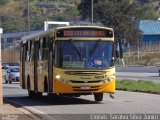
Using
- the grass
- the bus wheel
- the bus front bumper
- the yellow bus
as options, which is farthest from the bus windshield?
the grass

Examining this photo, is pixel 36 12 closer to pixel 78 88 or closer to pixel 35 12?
pixel 35 12

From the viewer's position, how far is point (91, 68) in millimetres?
24453

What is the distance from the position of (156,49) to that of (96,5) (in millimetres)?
12924

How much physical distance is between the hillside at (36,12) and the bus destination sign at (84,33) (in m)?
129

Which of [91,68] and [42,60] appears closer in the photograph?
[91,68]

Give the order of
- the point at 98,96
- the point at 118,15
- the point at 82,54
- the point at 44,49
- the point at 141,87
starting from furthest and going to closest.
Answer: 1. the point at 118,15
2. the point at 141,87
3. the point at 98,96
4. the point at 44,49
5. the point at 82,54

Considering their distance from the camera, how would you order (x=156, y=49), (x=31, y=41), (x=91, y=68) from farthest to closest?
(x=156, y=49) → (x=31, y=41) → (x=91, y=68)

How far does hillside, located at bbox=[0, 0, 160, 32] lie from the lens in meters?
161

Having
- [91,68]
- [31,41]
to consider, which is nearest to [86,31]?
[91,68]

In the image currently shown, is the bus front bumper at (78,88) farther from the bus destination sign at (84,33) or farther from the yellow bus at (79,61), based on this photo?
the bus destination sign at (84,33)

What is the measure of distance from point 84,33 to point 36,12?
153054 mm

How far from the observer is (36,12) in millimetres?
176875

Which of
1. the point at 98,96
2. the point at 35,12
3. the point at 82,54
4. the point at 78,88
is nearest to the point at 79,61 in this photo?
the point at 82,54

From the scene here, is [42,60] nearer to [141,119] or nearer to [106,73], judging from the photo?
[106,73]
